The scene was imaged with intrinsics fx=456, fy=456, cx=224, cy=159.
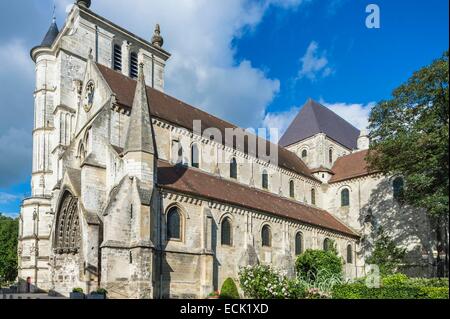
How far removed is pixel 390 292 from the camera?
70.3 ft

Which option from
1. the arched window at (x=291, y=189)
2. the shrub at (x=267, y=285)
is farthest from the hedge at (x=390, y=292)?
the arched window at (x=291, y=189)

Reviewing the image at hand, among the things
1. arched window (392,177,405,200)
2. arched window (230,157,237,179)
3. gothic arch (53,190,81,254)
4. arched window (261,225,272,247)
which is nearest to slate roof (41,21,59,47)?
arched window (230,157,237,179)

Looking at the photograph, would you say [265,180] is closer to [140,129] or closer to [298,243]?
[298,243]

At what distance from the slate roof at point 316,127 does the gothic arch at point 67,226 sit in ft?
94.8

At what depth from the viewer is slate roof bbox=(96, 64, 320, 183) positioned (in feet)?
99.6

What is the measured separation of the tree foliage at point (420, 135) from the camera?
26.8 meters

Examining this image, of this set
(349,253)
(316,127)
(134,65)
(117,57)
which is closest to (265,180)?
(349,253)

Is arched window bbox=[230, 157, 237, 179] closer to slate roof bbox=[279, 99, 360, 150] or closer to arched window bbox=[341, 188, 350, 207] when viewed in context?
arched window bbox=[341, 188, 350, 207]

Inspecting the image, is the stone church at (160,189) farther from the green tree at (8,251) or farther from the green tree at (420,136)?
the green tree at (8,251)

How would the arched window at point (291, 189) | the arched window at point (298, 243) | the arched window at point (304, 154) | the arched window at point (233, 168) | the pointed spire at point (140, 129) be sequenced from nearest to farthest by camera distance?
the pointed spire at point (140, 129)
the arched window at point (298, 243)
the arched window at point (233, 168)
the arched window at point (291, 189)
the arched window at point (304, 154)

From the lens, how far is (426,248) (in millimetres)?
36281

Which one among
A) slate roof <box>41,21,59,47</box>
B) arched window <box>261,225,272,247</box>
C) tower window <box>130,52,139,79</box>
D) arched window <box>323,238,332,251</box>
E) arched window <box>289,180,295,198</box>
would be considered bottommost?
arched window <box>323,238,332,251</box>

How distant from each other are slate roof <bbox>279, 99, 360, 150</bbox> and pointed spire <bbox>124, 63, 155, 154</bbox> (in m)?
26.9
